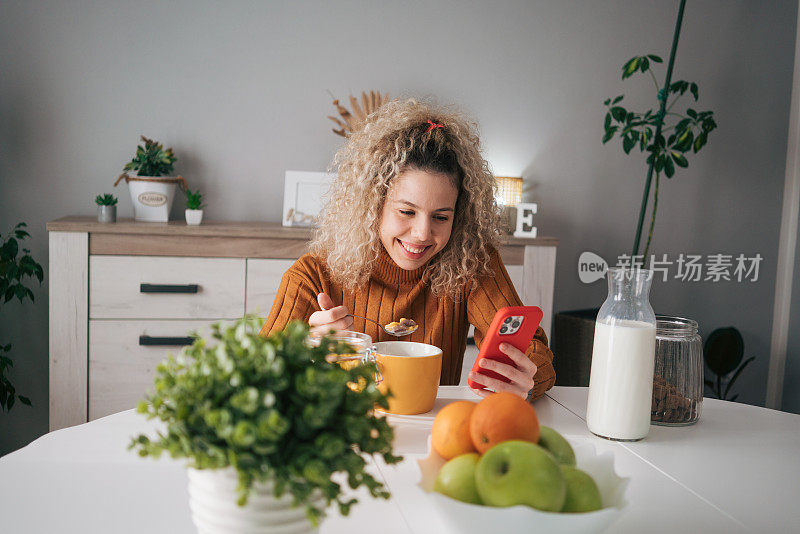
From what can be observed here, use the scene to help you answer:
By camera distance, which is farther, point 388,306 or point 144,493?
point 388,306

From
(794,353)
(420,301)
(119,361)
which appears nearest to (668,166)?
(794,353)

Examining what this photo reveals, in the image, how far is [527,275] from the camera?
265 centimetres

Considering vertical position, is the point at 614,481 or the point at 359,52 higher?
the point at 359,52

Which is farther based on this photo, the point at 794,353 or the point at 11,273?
the point at 794,353

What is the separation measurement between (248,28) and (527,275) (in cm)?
158

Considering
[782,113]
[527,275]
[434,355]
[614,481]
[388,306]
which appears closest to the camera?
[614,481]

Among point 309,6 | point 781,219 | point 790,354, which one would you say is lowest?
point 790,354

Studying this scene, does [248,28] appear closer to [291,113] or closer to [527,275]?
[291,113]

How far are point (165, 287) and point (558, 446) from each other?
77.4 inches

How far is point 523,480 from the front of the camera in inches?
23.2

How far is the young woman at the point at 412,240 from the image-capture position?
Answer: 149cm

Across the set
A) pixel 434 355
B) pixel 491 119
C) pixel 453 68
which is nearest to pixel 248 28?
pixel 453 68

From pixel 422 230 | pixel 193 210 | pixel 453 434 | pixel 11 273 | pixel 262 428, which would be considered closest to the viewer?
pixel 262 428

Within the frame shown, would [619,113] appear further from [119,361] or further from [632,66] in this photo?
[119,361]
